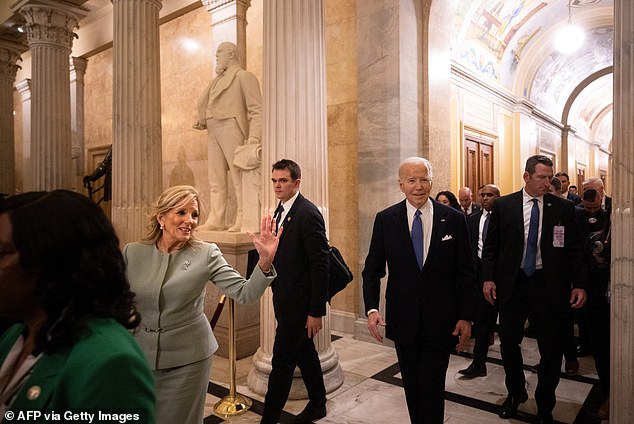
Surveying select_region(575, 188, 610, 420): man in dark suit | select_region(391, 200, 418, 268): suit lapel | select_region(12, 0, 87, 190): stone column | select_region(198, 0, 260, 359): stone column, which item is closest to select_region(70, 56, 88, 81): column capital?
select_region(12, 0, 87, 190): stone column

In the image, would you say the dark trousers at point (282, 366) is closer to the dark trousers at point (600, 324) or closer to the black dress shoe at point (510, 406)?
the black dress shoe at point (510, 406)

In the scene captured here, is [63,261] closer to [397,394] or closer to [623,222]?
[623,222]

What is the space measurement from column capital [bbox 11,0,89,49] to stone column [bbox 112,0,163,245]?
356 centimetres

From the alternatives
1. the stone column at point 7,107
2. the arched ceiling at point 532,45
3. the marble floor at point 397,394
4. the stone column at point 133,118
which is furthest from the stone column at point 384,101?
the stone column at point 7,107

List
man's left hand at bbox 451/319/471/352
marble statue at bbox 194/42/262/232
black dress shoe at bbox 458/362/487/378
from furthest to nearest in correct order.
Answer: marble statue at bbox 194/42/262/232 < black dress shoe at bbox 458/362/487/378 < man's left hand at bbox 451/319/471/352

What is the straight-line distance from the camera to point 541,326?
328 centimetres

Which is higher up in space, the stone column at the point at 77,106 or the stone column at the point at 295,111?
the stone column at the point at 77,106

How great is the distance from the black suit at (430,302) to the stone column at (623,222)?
0.96 metres

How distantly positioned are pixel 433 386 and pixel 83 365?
7.25 ft

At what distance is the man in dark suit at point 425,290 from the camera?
264 cm

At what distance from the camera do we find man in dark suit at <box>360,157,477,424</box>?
2.64m

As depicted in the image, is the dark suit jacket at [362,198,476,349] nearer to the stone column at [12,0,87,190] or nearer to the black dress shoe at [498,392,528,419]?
the black dress shoe at [498,392,528,419]

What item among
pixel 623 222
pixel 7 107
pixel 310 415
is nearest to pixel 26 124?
pixel 7 107

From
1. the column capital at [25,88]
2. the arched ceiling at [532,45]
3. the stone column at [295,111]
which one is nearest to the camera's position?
the stone column at [295,111]
